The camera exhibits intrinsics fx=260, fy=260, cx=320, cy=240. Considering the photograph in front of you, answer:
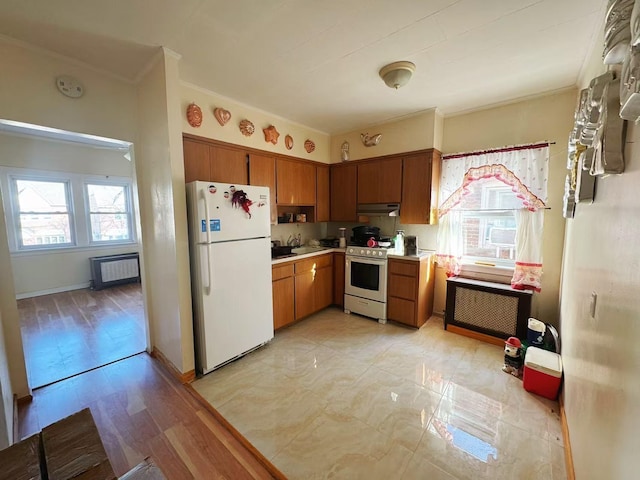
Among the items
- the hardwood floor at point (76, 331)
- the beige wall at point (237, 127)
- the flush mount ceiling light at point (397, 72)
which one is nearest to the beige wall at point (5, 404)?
the hardwood floor at point (76, 331)

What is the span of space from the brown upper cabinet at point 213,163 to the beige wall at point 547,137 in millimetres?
2764

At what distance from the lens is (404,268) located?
319 cm

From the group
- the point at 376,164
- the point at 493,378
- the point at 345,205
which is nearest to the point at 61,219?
the point at 345,205

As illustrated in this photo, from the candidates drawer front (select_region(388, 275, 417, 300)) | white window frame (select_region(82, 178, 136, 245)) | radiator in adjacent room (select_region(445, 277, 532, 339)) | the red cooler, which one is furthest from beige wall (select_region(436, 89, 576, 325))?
white window frame (select_region(82, 178, 136, 245))

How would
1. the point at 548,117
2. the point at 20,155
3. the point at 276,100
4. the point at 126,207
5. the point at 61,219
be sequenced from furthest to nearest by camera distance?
the point at 126,207
the point at 61,219
the point at 20,155
the point at 276,100
the point at 548,117

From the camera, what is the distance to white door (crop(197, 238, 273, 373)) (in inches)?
90.3

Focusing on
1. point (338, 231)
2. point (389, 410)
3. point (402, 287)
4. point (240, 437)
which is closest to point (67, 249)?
point (338, 231)

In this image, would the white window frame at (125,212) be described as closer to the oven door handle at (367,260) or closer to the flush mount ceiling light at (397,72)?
the oven door handle at (367,260)

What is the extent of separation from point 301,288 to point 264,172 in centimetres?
154

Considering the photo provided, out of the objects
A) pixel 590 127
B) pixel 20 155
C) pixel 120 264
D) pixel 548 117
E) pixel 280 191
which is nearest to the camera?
pixel 590 127

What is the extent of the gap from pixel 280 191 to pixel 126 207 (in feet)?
14.1

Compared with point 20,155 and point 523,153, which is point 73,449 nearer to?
point 523,153

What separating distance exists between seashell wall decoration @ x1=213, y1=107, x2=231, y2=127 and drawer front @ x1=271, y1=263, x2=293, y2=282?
165 centimetres

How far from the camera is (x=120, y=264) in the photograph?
5.26 metres
